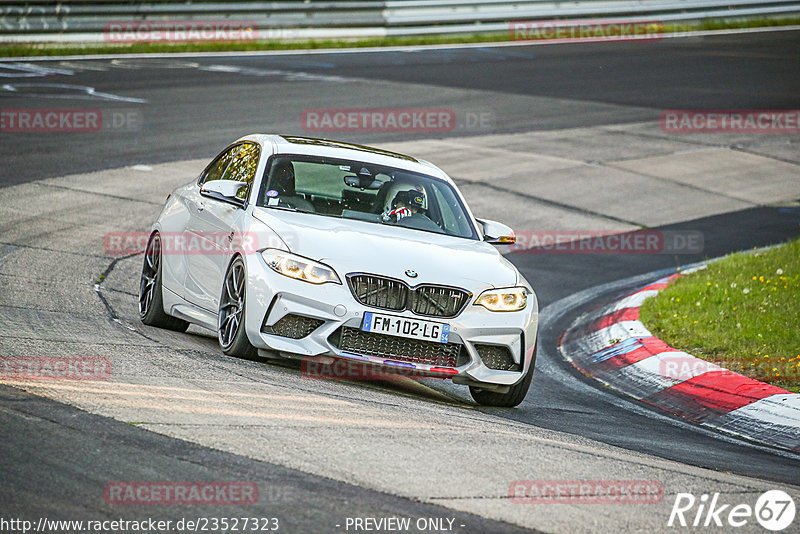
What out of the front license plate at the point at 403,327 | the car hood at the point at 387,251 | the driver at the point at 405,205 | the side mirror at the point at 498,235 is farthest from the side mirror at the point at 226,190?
the side mirror at the point at 498,235

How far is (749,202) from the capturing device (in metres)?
17.3

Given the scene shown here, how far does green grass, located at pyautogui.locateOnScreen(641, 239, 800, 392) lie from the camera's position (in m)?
9.45

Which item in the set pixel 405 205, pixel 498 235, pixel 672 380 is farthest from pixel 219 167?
pixel 672 380

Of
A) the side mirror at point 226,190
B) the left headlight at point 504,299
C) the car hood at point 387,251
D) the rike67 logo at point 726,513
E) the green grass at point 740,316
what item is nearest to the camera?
the rike67 logo at point 726,513

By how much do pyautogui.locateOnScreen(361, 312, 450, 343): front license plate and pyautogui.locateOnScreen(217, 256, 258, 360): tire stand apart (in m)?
0.86

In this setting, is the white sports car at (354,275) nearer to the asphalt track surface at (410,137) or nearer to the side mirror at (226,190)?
the side mirror at (226,190)

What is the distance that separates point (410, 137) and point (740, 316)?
10022 millimetres

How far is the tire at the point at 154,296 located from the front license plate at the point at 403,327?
7.98 feet

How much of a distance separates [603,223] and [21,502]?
11.9 meters

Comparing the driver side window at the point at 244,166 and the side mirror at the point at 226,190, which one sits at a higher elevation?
the driver side window at the point at 244,166

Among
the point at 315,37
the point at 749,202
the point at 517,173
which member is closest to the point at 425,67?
the point at 315,37

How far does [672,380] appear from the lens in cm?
940

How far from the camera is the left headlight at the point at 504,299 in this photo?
25.5 feet

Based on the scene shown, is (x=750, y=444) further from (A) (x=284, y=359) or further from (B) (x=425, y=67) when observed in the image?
(B) (x=425, y=67)
